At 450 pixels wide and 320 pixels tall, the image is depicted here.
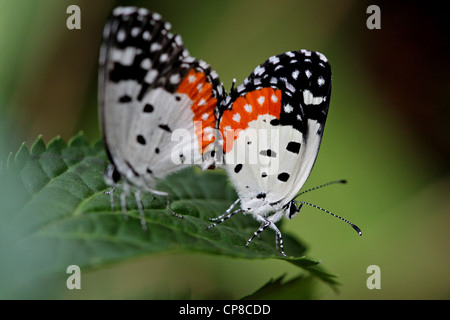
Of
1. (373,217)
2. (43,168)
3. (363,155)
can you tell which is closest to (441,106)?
(363,155)

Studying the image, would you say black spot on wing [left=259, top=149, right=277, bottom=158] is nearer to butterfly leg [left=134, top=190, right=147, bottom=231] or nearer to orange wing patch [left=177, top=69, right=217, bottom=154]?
orange wing patch [left=177, top=69, right=217, bottom=154]

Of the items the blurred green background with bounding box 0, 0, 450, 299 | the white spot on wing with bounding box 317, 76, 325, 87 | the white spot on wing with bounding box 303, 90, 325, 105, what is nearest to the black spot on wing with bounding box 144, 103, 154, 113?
the white spot on wing with bounding box 303, 90, 325, 105

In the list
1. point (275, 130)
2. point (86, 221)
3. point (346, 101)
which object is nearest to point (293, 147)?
point (275, 130)

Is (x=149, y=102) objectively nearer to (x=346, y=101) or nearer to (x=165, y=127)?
(x=165, y=127)

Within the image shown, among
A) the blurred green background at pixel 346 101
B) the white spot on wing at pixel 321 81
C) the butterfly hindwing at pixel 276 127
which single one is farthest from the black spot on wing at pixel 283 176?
the blurred green background at pixel 346 101

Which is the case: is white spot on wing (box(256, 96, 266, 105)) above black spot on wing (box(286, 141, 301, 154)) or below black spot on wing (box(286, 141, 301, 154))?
above

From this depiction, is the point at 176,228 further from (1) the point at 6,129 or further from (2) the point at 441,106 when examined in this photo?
(2) the point at 441,106
